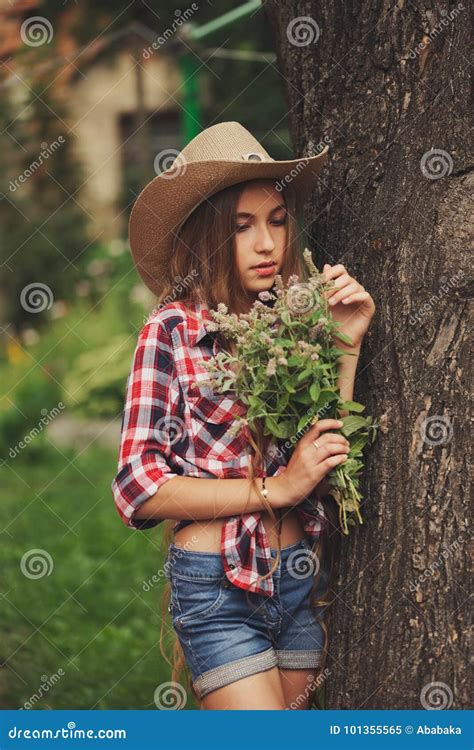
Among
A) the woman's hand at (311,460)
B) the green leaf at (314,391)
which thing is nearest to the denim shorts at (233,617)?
the woman's hand at (311,460)

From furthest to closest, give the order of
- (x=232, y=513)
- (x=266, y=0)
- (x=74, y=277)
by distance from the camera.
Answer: (x=74, y=277), (x=266, y=0), (x=232, y=513)

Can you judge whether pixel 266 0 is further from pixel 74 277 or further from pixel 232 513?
pixel 74 277

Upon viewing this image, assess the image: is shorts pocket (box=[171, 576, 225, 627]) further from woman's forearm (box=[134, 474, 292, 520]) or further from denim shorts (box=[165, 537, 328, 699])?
woman's forearm (box=[134, 474, 292, 520])

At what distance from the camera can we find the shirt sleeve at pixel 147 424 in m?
2.59

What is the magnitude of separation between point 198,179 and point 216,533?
2.99 feet

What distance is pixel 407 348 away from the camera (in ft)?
8.75

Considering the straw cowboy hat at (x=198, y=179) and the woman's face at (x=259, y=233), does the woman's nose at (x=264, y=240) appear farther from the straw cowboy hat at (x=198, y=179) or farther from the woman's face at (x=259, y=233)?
the straw cowboy hat at (x=198, y=179)

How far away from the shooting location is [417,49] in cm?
266

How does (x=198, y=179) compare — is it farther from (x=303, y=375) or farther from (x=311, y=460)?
(x=311, y=460)

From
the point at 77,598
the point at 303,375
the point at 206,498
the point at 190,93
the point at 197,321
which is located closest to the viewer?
the point at 303,375

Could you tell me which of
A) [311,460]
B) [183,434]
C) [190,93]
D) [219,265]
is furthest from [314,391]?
[190,93]

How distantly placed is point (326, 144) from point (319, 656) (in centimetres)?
137
